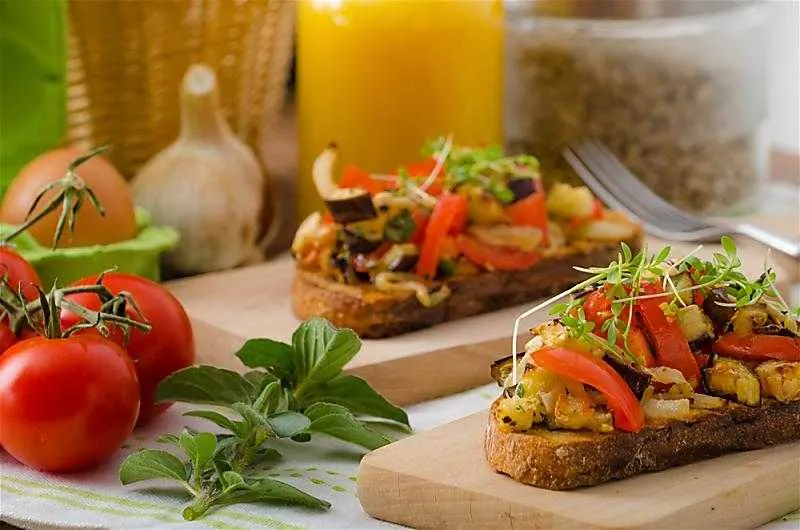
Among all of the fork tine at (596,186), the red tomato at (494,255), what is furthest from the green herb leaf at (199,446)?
the fork tine at (596,186)

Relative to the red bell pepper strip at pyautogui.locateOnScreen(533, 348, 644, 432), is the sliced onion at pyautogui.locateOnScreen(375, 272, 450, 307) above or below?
below

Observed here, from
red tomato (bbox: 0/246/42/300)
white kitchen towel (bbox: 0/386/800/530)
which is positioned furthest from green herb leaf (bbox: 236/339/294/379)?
red tomato (bbox: 0/246/42/300)

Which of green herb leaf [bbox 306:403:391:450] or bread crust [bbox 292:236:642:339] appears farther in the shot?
bread crust [bbox 292:236:642:339]

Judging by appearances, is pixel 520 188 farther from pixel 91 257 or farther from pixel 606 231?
pixel 91 257

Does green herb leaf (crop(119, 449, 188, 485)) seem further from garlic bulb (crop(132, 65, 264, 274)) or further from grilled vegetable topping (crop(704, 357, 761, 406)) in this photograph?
garlic bulb (crop(132, 65, 264, 274))

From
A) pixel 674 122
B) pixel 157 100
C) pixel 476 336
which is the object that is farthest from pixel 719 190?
pixel 157 100

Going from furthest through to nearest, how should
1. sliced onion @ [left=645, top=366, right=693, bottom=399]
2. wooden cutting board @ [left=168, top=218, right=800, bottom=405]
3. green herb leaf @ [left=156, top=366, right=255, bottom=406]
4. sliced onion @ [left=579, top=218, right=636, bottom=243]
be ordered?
sliced onion @ [left=579, top=218, right=636, bottom=243]
wooden cutting board @ [left=168, top=218, right=800, bottom=405]
green herb leaf @ [left=156, top=366, right=255, bottom=406]
sliced onion @ [left=645, top=366, right=693, bottom=399]

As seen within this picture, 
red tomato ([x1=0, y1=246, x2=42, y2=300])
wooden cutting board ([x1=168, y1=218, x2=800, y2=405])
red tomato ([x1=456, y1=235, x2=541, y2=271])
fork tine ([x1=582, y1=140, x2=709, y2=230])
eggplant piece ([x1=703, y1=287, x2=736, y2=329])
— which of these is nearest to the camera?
eggplant piece ([x1=703, y1=287, x2=736, y2=329])

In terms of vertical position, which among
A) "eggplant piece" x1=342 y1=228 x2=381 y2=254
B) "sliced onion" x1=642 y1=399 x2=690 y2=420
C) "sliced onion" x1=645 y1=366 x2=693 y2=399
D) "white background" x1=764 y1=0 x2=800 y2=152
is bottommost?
"white background" x1=764 y1=0 x2=800 y2=152
